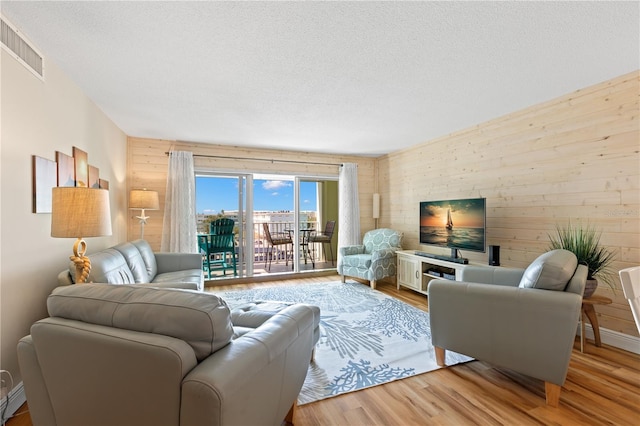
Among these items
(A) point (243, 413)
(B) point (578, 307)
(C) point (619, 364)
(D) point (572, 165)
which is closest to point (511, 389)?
(B) point (578, 307)

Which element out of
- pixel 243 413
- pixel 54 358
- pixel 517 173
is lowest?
pixel 243 413

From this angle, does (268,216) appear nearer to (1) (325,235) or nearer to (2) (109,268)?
(1) (325,235)

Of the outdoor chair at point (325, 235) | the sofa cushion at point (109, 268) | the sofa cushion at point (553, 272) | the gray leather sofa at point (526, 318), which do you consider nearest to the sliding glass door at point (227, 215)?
the outdoor chair at point (325, 235)

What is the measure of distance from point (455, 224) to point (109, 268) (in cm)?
377

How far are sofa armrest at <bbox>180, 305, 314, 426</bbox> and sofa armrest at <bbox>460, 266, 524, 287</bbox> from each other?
6.16 feet

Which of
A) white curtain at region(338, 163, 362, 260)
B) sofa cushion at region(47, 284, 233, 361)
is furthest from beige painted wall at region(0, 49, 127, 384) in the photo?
white curtain at region(338, 163, 362, 260)

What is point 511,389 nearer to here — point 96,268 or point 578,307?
point 578,307

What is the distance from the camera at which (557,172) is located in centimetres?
300

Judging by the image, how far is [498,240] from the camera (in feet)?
11.8

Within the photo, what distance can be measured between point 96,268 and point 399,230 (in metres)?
4.50

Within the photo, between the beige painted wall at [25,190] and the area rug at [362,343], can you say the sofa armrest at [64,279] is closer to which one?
the beige painted wall at [25,190]

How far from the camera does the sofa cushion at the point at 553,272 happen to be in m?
1.81

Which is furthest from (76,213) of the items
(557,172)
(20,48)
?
(557,172)

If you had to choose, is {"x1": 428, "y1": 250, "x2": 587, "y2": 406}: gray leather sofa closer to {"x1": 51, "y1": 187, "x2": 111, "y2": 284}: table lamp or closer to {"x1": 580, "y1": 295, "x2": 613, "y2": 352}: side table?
{"x1": 580, "y1": 295, "x2": 613, "y2": 352}: side table
